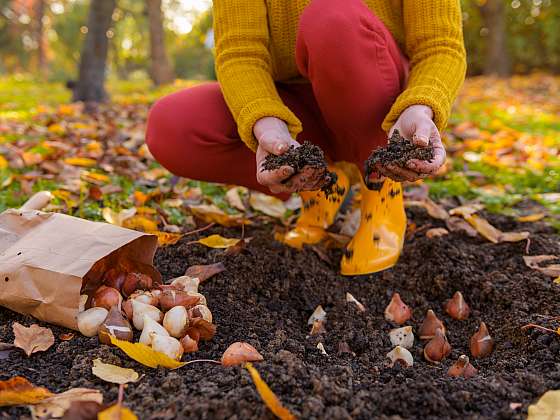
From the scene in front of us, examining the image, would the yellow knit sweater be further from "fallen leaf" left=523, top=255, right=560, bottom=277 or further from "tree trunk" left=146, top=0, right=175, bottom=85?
"tree trunk" left=146, top=0, right=175, bottom=85

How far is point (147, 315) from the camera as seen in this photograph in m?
1.16

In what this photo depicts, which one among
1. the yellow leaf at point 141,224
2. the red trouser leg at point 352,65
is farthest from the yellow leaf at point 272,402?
the yellow leaf at point 141,224

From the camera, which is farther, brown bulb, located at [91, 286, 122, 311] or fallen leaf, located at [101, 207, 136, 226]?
fallen leaf, located at [101, 207, 136, 226]

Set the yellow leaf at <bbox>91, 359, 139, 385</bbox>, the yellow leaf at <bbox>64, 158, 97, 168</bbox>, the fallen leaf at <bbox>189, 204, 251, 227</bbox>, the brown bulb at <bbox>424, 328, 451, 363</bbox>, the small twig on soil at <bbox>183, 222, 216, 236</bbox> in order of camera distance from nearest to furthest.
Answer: the yellow leaf at <bbox>91, 359, 139, 385</bbox> < the brown bulb at <bbox>424, 328, 451, 363</bbox> < the small twig on soil at <bbox>183, 222, 216, 236</bbox> < the fallen leaf at <bbox>189, 204, 251, 227</bbox> < the yellow leaf at <bbox>64, 158, 97, 168</bbox>

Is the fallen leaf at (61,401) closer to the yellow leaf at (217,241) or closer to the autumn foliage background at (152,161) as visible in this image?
the yellow leaf at (217,241)

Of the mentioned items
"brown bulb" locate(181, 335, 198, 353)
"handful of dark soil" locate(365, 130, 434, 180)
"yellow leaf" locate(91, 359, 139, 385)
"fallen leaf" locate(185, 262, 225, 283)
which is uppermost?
"handful of dark soil" locate(365, 130, 434, 180)

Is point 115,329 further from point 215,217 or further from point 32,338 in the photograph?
point 215,217

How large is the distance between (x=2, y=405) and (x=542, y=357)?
0.96 metres

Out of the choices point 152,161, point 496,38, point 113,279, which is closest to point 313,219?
point 113,279

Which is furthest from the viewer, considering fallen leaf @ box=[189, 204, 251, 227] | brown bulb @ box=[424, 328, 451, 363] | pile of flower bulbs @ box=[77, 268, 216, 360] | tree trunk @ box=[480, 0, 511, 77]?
tree trunk @ box=[480, 0, 511, 77]

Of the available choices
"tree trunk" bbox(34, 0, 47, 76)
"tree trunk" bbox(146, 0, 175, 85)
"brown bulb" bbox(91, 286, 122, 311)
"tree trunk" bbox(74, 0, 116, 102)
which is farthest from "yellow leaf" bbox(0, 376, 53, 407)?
"tree trunk" bbox(34, 0, 47, 76)

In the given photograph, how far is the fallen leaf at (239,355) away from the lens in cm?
110

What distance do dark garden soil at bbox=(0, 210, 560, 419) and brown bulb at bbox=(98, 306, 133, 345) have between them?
0.07ft

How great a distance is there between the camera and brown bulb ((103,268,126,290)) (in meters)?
1.27
